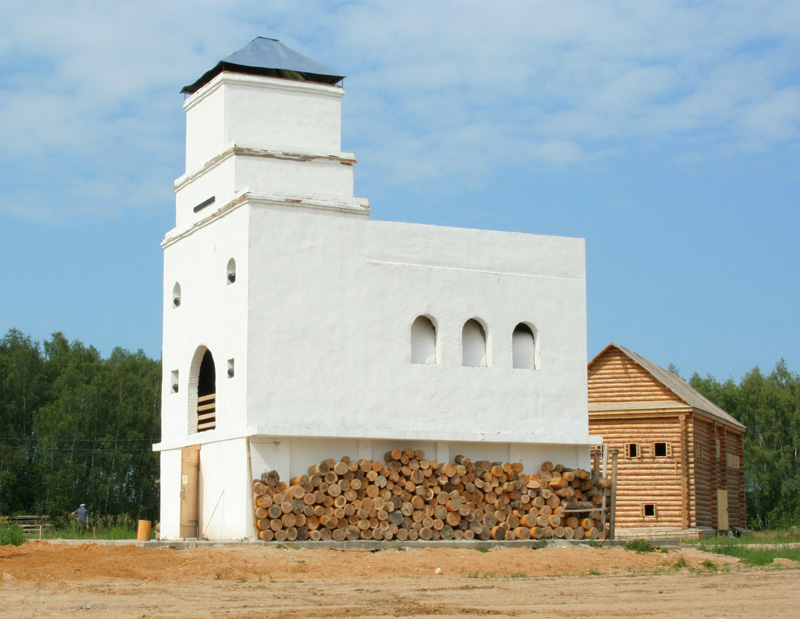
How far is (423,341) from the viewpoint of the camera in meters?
24.2

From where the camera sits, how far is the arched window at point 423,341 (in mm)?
24047

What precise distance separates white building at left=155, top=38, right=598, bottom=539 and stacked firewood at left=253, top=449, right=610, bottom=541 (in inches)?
17.1

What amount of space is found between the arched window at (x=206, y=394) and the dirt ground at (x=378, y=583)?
4647 mm

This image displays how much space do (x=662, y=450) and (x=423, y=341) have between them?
14.6 meters

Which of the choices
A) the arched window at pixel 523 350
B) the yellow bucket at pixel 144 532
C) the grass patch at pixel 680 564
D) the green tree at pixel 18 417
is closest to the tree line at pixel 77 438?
the green tree at pixel 18 417

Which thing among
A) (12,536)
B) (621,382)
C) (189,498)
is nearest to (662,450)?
(621,382)

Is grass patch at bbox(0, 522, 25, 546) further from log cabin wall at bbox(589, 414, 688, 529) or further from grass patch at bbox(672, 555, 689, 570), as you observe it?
log cabin wall at bbox(589, 414, 688, 529)

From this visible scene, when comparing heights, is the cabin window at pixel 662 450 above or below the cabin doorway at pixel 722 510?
above

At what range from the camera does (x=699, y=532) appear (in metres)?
35.2

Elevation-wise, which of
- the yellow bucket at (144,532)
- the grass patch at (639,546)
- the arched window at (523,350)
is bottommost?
the grass patch at (639,546)

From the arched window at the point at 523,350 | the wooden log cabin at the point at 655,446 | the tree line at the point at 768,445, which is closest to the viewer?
the arched window at the point at 523,350

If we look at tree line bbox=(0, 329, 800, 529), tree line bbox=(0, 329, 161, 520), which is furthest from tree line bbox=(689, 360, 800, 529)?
tree line bbox=(0, 329, 161, 520)

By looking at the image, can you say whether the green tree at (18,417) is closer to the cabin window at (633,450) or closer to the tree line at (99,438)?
the tree line at (99,438)

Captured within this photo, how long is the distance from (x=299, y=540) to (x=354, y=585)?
3849mm
